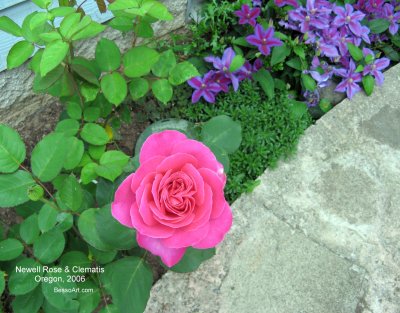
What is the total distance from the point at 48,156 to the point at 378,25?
1.74 m

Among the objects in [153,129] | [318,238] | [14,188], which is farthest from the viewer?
[318,238]

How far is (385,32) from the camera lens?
2.20m

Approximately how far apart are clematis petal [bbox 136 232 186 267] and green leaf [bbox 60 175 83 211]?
28 centimetres

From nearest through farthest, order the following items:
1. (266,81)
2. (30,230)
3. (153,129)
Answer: (30,230)
(153,129)
(266,81)

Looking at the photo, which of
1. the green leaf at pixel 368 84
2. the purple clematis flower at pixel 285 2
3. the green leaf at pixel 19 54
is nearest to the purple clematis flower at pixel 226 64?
the purple clematis flower at pixel 285 2

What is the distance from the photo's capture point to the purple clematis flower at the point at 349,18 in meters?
1.98

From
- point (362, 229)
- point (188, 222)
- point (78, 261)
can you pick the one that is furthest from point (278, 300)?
point (188, 222)

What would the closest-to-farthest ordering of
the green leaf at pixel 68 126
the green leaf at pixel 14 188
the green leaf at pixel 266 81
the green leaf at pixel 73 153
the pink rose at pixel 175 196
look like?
the pink rose at pixel 175 196 → the green leaf at pixel 14 188 → the green leaf at pixel 73 153 → the green leaf at pixel 68 126 → the green leaf at pixel 266 81

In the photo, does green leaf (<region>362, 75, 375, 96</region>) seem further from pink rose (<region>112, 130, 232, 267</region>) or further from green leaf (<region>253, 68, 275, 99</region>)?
pink rose (<region>112, 130, 232, 267</region>)

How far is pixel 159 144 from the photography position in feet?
3.06

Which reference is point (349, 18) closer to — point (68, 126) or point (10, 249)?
point (68, 126)

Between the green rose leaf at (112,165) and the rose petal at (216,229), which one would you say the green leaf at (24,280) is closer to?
the green rose leaf at (112,165)

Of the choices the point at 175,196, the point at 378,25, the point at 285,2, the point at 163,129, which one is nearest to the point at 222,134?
the point at 163,129

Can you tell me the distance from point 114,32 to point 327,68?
1.02 metres
